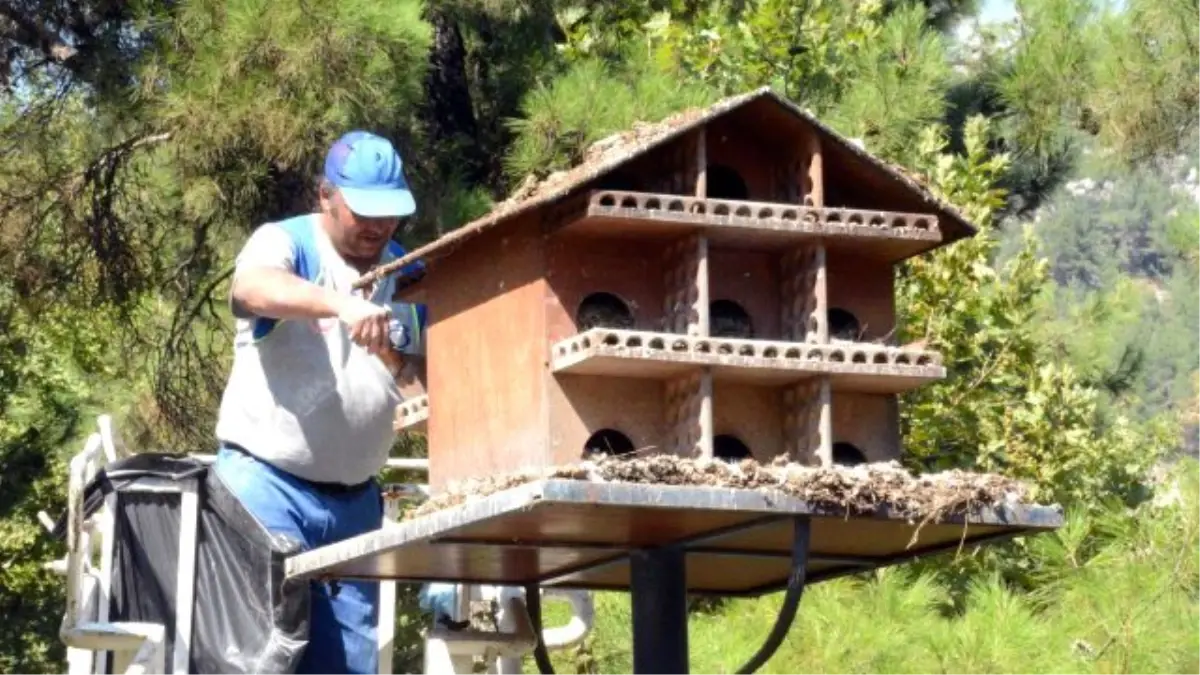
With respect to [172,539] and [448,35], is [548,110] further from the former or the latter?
[172,539]

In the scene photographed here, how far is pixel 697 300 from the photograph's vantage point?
3836 mm

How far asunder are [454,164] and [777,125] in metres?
5.69

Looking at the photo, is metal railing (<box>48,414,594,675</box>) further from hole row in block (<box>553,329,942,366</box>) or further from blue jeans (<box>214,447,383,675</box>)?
hole row in block (<box>553,329,942,366</box>)

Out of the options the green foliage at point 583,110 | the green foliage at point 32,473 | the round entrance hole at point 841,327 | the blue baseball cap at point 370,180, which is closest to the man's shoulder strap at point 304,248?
the blue baseball cap at point 370,180

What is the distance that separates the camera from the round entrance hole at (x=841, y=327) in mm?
4146

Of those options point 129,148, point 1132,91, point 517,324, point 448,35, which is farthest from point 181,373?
point 517,324

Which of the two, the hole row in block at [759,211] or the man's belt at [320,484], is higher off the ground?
the hole row in block at [759,211]

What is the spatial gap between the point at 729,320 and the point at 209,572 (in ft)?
3.99

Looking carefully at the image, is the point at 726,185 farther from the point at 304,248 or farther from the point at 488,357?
the point at 304,248

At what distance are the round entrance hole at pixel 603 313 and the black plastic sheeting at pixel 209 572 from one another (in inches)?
31.7

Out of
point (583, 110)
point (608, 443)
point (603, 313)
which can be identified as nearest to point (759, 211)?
point (603, 313)

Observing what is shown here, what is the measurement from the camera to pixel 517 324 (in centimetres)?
398

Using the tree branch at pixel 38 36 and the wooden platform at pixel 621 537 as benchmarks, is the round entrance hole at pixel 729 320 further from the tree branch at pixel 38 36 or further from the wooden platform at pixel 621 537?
the tree branch at pixel 38 36

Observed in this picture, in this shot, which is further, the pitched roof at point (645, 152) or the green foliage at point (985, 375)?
the green foliage at point (985, 375)
